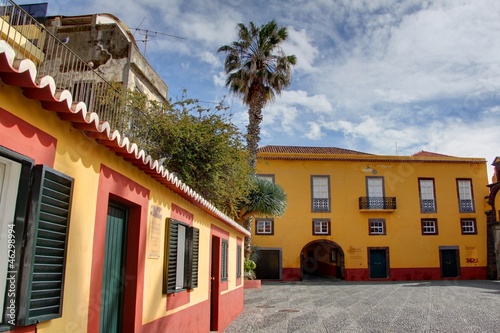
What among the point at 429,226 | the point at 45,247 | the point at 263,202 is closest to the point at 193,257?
the point at 45,247

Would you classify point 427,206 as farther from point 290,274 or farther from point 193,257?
point 193,257

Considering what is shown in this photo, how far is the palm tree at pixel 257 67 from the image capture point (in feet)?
66.5

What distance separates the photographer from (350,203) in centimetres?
2733

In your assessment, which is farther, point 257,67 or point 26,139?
point 257,67

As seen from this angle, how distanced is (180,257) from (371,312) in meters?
8.65

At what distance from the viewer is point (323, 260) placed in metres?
31.0

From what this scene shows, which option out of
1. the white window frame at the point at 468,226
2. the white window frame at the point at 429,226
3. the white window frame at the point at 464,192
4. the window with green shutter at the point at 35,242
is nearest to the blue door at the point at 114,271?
the window with green shutter at the point at 35,242

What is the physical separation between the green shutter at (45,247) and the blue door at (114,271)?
105 cm

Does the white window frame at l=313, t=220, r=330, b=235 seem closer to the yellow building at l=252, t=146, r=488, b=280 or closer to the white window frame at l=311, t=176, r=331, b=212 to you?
the yellow building at l=252, t=146, r=488, b=280

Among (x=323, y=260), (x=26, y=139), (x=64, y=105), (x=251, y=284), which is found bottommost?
(x=251, y=284)

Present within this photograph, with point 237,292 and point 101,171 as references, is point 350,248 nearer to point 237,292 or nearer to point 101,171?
point 237,292

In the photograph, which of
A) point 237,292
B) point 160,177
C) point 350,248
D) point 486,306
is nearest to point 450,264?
point 350,248

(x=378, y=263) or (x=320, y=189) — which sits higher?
(x=320, y=189)

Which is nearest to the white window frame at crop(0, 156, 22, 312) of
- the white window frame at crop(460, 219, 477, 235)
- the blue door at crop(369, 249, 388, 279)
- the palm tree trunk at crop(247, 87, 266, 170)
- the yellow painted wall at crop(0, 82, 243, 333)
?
the yellow painted wall at crop(0, 82, 243, 333)
